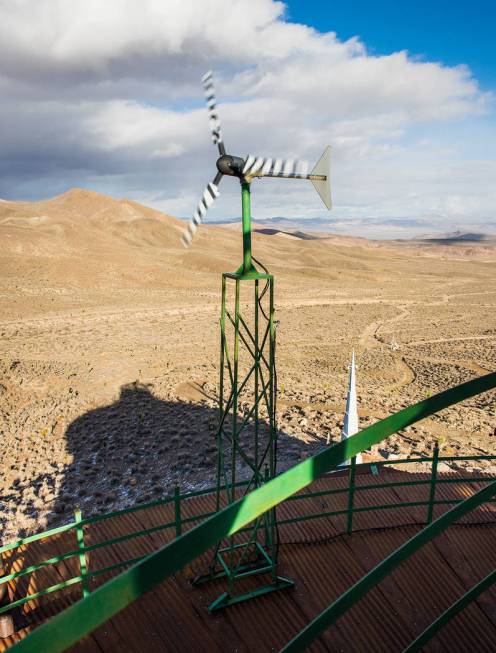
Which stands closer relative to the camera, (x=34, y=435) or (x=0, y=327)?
(x=34, y=435)

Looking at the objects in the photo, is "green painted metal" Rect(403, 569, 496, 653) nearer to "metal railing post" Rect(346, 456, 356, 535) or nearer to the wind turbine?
the wind turbine

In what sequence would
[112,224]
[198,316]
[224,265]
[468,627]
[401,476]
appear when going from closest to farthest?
[468,627] → [401,476] → [198,316] → [224,265] → [112,224]

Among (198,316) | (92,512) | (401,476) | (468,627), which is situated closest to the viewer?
(468,627)

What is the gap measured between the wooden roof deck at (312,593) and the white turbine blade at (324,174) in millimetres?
5568

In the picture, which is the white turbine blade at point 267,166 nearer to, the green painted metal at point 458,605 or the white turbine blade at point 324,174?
the white turbine blade at point 324,174

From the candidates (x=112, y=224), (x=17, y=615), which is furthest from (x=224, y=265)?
(x=17, y=615)

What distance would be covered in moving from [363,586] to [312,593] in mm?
4883

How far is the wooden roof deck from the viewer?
6.07 m

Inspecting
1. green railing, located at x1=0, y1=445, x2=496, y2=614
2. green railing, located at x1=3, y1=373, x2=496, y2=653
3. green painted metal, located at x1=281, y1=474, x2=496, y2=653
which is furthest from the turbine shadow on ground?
green railing, located at x1=3, y1=373, x2=496, y2=653

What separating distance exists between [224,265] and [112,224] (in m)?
33.0

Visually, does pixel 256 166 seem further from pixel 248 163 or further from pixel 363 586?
pixel 363 586

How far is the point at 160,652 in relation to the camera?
5816 millimetres

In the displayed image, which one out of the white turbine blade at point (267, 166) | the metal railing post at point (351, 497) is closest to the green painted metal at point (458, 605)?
the metal railing post at point (351, 497)

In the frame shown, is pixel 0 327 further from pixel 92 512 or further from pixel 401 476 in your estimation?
pixel 401 476
